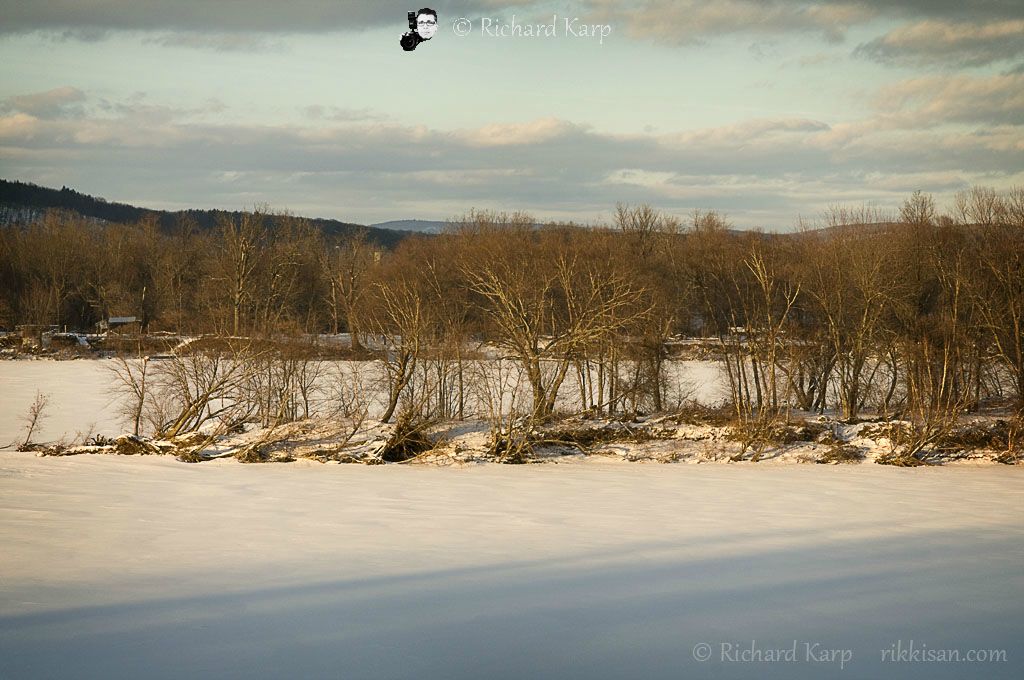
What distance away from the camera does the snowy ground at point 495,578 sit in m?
10.3

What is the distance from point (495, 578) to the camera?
44.5 ft

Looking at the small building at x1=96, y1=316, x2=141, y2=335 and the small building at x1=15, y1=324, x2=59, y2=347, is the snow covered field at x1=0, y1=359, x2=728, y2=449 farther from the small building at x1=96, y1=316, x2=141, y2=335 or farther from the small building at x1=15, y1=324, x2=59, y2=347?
the small building at x1=96, y1=316, x2=141, y2=335

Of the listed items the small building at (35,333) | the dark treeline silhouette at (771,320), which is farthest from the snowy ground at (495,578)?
the small building at (35,333)

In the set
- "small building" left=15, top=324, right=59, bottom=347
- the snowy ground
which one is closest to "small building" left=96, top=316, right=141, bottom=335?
"small building" left=15, top=324, right=59, bottom=347

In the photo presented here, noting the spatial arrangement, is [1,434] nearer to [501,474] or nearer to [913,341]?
[501,474]

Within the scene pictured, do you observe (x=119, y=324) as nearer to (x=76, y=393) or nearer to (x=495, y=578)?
(x=76, y=393)

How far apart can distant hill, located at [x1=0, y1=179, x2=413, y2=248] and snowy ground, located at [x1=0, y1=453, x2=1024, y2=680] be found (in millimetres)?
133133

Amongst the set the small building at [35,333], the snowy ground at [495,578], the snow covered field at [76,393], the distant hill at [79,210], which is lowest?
the snowy ground at [495,578]

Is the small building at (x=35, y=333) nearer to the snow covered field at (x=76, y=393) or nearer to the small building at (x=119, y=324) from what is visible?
the small building at (x=119, y=324)

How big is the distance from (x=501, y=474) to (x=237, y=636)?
14.7 meters

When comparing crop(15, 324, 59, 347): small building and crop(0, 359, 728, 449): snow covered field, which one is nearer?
crop(0, 359, 728, 449): snow covered field

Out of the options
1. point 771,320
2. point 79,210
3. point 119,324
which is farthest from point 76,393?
→ point 79,210

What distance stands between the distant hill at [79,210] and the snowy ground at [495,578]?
13313 cm

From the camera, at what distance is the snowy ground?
33.9 feet
